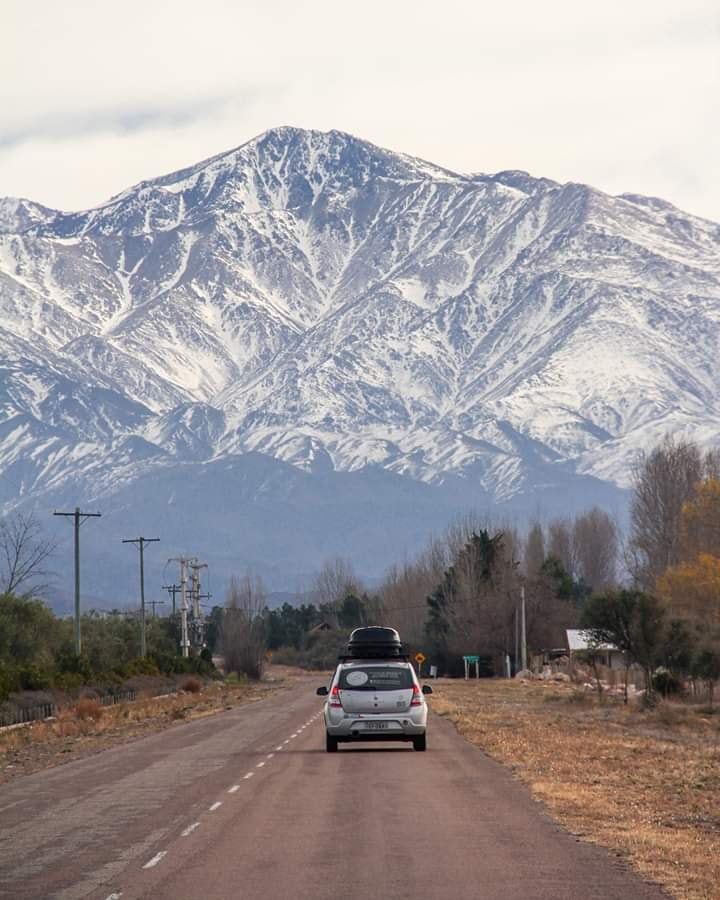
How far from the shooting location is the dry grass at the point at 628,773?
1975 cm

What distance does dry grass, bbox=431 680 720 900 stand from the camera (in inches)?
778

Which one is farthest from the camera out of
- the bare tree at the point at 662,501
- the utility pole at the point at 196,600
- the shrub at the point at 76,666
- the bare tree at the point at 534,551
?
the bare tree at the point at 534,551

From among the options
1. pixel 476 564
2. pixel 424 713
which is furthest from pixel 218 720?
pixel 476 564

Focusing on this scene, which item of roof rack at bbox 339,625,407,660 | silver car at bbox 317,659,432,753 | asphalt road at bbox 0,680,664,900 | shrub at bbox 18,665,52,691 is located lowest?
asphalt road at bbox 0,680,664,900

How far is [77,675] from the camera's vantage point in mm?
73438

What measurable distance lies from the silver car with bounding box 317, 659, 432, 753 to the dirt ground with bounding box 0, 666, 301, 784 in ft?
19.5

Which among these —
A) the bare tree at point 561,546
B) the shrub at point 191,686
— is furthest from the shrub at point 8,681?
the bare tree at point 561,546

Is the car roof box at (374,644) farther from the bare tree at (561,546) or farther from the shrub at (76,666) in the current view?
the bare tree at (561,546)

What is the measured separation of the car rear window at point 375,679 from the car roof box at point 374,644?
26.9 metres

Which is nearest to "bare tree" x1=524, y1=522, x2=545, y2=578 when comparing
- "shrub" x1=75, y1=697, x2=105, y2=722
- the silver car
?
"shrub" x1=75, y1=697, x2=105, y2=722

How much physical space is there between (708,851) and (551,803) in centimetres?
566

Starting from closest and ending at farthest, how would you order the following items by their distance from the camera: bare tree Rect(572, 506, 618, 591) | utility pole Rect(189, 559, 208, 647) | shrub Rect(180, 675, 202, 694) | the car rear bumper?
the car rear bumper, shrub Rect(180, 675, 202, 694), utility pole Rect(189, 559, 208, 647), bare tree Rect(572, 506, 618, 591)

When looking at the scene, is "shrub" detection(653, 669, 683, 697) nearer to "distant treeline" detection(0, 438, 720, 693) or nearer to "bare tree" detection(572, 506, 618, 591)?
"distant treeline" detection(0, 438, 720, 693)

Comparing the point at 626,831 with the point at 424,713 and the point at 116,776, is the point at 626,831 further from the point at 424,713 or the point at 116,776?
the point at 424,713
